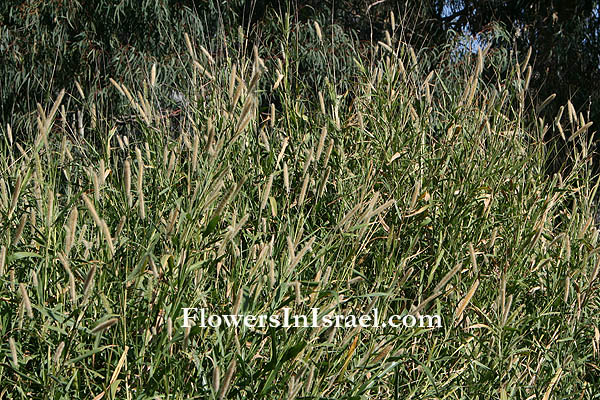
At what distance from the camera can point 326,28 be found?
6.37 metres

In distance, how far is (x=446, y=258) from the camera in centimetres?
240

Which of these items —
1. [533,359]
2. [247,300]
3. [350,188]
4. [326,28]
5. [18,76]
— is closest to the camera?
[247,300]

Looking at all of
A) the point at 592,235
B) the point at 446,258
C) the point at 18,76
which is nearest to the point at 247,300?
the point at 446,258

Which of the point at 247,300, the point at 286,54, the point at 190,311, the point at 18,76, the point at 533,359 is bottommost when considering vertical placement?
the point at 18,76

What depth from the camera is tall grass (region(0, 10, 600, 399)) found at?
1.70m

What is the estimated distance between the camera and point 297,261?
162 cm

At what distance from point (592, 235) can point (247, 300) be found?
162 centimetres

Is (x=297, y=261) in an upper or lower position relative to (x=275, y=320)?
upper

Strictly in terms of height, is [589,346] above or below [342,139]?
below

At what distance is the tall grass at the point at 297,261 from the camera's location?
1704 millimetres

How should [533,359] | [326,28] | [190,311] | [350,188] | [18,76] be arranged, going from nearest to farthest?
[190,311]
[533,359]
[350,188]
[18,76]
[326,28]

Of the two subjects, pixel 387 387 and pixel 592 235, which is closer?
pixel 387 387

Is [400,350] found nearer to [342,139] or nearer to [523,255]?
[523,255]

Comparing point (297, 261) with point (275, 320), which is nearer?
point (297, 261)
